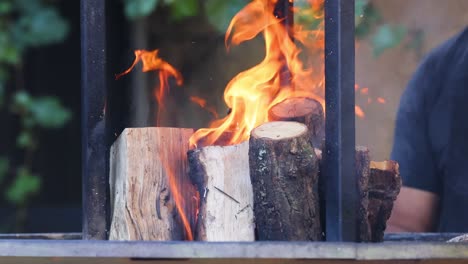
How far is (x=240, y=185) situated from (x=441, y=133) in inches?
50.9

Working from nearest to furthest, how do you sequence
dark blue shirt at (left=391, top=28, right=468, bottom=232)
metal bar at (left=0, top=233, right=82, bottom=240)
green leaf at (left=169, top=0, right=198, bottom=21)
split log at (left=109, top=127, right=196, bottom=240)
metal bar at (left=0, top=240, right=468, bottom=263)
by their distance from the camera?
metal bar at (left=0, top=240, right=468, bottom=263) < split log at (left=109, top=127, right=196, bottom=240) < metal bar at (left=0, top=233, right=82, bottom=240) < dark blue shirt at (left=391, top=28, right=468, bottom=232) < green leaf at (left=169, top=0, right=198, bottom=21)

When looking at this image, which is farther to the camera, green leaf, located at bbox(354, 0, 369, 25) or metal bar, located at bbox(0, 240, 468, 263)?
green leaf, located at bbox(354, 0, 369, 25)

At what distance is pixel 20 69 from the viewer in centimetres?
365

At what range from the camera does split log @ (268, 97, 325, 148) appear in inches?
74.2

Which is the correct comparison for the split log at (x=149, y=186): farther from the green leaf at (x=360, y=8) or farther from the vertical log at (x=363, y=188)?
the green leaf at (x=360, y=8)

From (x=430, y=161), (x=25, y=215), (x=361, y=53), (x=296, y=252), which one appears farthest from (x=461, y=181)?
(x=25, y=215)

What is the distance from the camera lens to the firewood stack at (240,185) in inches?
67.4

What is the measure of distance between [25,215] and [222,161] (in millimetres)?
2063

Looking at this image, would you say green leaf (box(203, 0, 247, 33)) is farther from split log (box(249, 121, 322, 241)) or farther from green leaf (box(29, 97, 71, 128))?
split log (box(249, 121, 322, 241))

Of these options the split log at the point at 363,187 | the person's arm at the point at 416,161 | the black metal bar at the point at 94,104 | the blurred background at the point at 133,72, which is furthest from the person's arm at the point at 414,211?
the black metal bar at the point at 94,104

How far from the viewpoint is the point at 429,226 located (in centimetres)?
290

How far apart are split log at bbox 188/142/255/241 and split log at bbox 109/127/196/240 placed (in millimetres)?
63

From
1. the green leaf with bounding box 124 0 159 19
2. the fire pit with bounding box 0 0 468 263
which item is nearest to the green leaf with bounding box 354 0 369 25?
the green leaf with bounding box 124 0 159 19

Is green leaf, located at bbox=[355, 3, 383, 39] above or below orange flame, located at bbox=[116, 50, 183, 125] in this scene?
above
